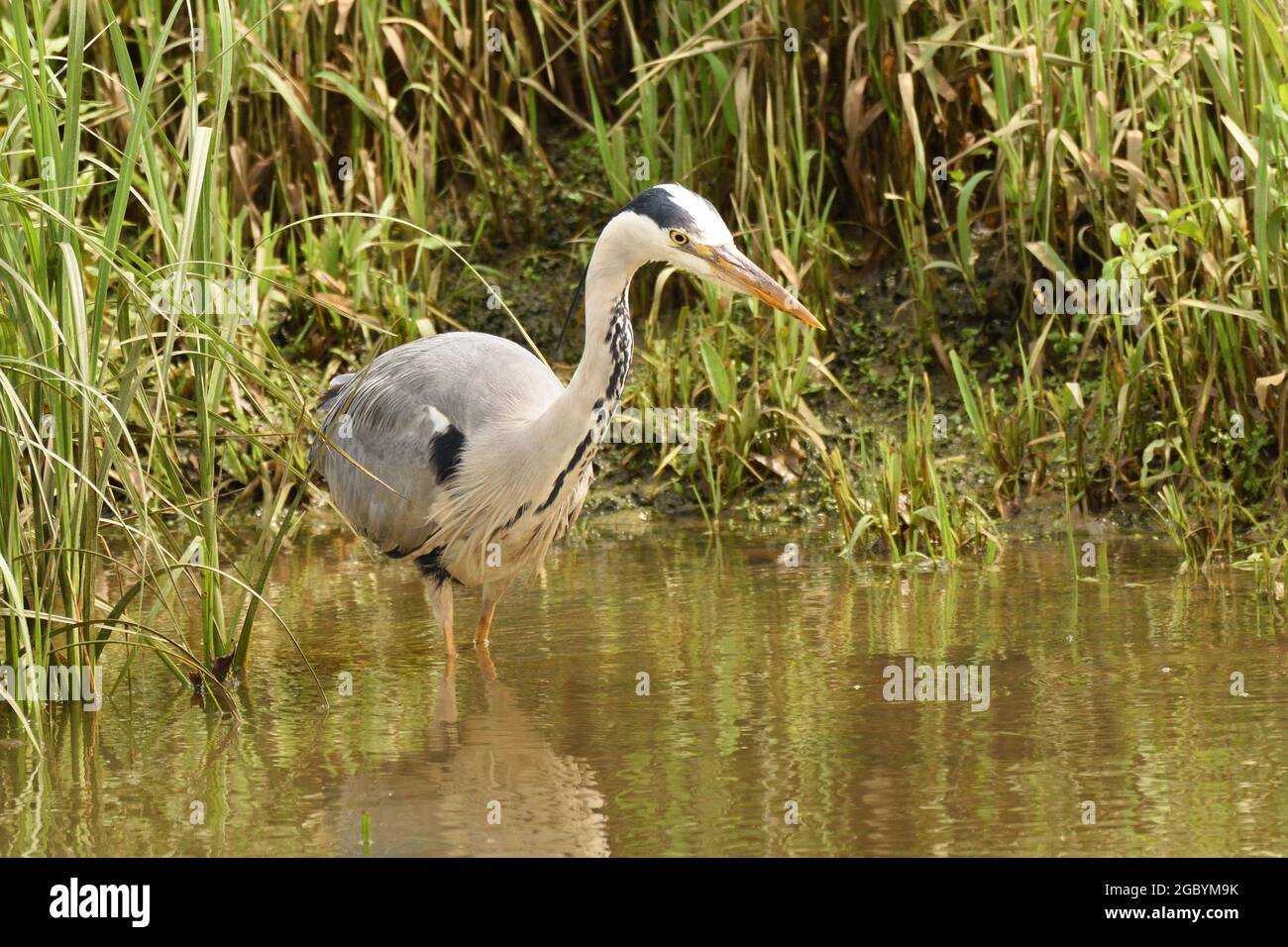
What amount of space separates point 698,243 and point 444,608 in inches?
Result: 64.8

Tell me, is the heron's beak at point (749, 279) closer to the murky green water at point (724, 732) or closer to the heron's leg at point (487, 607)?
the murky green water at point (724, 732)

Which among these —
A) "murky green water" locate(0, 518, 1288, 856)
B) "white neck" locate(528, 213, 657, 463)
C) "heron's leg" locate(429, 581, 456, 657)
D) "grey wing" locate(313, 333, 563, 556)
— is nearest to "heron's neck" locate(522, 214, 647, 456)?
"white neck" locate(528, 213, 657, 463)

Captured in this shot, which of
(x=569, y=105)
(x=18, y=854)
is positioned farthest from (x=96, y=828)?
(x=569, y=105)

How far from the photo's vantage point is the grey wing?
20.4 ft

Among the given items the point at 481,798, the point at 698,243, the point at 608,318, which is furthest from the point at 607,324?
the point at 481,798

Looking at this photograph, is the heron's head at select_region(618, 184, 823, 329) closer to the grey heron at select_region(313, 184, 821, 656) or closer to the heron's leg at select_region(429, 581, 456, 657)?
the grey heron at select_region(313, 184, 821, 656)

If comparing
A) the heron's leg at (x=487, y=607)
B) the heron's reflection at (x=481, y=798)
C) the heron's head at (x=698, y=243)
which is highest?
the heron's head at (x=698, y=243)

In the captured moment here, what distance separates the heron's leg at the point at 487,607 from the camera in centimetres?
611

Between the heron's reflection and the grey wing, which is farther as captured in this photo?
the grey wing

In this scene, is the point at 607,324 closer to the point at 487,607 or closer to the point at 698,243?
the point at 698,243

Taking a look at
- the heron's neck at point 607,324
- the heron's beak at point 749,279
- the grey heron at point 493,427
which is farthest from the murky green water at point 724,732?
the heron's beak at point 749,279

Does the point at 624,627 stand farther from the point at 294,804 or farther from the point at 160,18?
the point at 160,18

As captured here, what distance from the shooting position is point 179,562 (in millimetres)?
4715

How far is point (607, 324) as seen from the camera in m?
5.50
